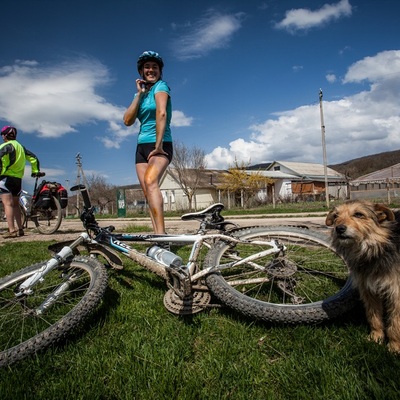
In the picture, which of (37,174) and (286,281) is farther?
(37,174)

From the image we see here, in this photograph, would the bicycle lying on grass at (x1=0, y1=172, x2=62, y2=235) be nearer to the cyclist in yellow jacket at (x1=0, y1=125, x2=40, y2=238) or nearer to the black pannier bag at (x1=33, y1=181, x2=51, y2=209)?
the black pannier bag at (x1=33, y1=181, x2=51, y2=209)

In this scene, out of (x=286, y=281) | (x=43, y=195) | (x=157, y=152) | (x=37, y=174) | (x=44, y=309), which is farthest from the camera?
(x=37, y=174)

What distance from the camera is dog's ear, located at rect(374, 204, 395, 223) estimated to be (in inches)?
84.0

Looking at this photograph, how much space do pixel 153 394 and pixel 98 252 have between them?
185cm

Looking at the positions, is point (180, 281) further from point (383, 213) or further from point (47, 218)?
point (47, 218)

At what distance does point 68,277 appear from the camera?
268 centimetres

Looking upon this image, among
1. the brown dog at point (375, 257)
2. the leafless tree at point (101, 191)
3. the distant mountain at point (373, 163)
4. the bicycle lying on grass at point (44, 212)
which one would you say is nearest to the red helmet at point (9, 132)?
the bicycle lying on grass at point (44, 212)

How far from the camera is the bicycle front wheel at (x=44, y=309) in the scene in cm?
195

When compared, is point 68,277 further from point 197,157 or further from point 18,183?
point 197,157

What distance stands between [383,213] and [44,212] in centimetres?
846

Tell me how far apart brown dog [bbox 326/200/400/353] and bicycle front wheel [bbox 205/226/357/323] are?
18 cm

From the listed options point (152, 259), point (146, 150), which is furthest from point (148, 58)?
point (152, 259)

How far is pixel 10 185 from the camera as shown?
24.7 ft

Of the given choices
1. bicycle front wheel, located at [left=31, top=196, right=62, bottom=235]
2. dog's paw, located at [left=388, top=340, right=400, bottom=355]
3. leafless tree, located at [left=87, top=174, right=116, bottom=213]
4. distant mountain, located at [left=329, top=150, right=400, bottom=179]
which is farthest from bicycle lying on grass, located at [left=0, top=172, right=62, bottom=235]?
distant mountain, located at [left=329, top=150, right=400, bottom=179]
